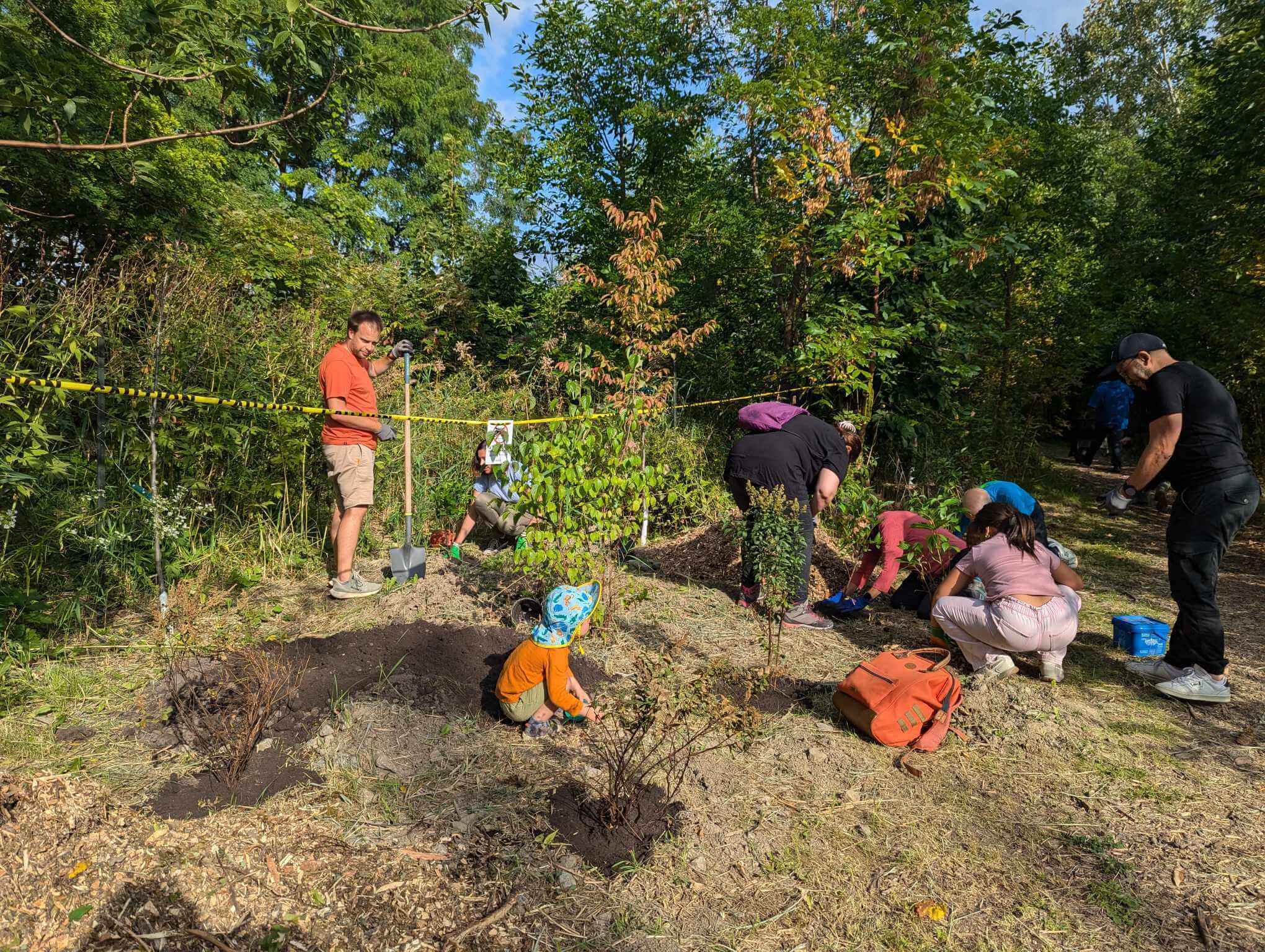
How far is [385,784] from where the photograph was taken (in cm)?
275

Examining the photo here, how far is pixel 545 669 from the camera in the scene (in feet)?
10.3

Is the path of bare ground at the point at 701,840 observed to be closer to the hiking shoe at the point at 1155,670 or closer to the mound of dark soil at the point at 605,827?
the mound of dark soil at the point at 605,827

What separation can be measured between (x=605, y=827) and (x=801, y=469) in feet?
9.59

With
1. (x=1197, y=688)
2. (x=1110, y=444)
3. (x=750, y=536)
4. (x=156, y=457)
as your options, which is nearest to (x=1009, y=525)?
(x=1197, y=688)

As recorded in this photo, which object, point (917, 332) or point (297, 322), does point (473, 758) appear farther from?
point (917, 332)

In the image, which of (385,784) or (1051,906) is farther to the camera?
(385,784)

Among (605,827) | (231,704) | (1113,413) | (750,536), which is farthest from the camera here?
(1113,413)

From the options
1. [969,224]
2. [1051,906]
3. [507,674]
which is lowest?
[1051,906]

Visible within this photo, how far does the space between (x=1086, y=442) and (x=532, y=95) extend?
1101 cm

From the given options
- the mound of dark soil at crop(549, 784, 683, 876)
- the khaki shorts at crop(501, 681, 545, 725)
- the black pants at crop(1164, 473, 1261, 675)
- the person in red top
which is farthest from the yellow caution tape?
the black pants at crop(1164, 473, 1261, 675)

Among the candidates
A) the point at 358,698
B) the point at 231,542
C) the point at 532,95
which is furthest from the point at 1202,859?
the point at 532,95

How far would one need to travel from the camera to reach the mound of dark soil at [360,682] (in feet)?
8.64

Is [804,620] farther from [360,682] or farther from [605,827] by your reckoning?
[360,682]

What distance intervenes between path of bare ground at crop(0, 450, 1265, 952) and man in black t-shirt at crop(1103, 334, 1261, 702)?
332 millimetres
